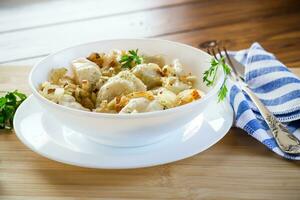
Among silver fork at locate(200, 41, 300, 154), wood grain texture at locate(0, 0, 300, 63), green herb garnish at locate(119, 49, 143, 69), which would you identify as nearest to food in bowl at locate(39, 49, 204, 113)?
green herb garnish at locate(119, 49, 143, 69)

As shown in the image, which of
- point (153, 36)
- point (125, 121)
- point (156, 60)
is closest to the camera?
point (125, 121)

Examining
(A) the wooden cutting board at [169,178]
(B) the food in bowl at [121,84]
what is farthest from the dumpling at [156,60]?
(A) the wooden cutting board at [169,178]

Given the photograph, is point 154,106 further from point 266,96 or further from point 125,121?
point 266,96

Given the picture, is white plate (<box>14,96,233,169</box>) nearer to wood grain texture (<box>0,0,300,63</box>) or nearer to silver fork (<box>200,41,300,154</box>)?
silver fork (<box>200,41,300,154</box>)

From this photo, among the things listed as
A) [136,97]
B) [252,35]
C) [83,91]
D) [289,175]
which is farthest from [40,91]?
[252,35]

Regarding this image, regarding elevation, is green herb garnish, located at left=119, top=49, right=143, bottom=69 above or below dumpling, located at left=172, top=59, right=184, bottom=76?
above

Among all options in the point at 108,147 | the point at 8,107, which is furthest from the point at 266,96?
the point at 8,107
